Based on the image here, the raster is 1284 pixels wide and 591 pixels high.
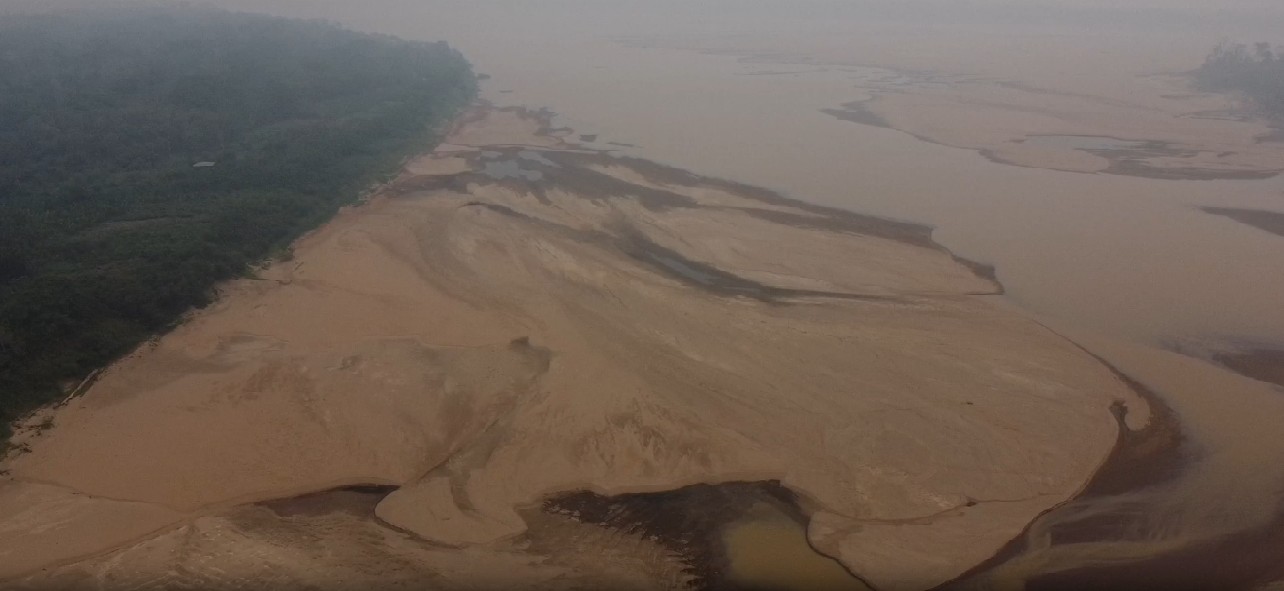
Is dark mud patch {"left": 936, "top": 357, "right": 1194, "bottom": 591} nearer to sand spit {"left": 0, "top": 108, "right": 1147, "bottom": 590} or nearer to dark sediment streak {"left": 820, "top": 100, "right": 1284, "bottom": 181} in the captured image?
sand spit {"left": 0, "top": 108, "right": 1147, "bottom": 590}

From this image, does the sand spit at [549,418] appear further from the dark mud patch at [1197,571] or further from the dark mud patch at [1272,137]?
the dark mud patch at [1272,137]

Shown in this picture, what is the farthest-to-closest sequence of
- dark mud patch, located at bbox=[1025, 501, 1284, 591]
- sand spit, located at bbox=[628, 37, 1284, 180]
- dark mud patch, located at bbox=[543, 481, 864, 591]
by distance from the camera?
sand spit, located at bbox=[628, 37, 1284, 180]
dark mud patch, located at bbox=[543, 481, 864, 591]
dark mud patch, located at bbox=[1025, 501, 1284, 591]

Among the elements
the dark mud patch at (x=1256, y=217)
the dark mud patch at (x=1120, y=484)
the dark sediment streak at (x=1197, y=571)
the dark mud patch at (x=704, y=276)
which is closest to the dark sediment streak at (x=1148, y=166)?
the dark mud patch at (x=1256, y=217)

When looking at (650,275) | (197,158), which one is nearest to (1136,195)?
(650,275)

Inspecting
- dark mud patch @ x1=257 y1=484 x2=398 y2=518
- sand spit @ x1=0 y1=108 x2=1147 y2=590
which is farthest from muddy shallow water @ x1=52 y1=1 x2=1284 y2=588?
dark mud patch @ x1=257 y1=484 x2=398 y2=518

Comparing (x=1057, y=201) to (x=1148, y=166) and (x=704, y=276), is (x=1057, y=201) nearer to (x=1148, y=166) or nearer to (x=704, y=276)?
(x=1148, y=166)

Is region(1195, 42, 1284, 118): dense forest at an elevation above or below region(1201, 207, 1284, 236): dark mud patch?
above

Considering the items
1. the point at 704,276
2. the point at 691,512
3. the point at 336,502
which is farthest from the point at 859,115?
the point at 336,502

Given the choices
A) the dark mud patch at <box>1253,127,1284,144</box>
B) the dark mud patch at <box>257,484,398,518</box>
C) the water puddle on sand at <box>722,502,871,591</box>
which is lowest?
the water puddle on sand at <box>722,502,871,591</box>
